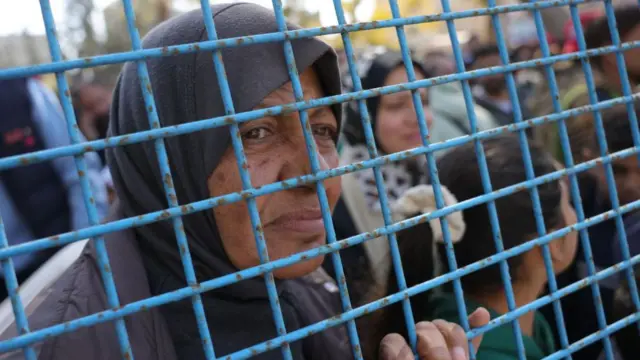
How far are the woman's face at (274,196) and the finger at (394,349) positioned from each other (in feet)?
0.68

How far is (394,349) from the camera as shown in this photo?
100 cm

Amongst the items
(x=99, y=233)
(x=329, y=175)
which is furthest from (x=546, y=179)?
(x=99, y=233)

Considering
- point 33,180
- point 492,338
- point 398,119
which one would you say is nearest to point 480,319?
point 492,338

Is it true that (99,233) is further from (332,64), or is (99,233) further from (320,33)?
(332,64)

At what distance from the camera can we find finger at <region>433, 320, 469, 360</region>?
996mm

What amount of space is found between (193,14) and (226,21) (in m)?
0.09

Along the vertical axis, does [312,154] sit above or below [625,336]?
above

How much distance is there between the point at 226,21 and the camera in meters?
1.22

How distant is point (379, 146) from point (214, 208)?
2.07m

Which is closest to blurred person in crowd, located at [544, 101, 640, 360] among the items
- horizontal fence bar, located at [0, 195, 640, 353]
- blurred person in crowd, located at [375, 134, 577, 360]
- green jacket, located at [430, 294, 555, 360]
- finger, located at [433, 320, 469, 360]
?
blurred person in crowd, located at [375, 134, 577, 360]

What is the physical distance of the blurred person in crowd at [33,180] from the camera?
8.65 ft

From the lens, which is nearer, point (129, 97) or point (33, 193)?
point (129, 97)

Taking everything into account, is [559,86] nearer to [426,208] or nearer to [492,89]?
[492,89]

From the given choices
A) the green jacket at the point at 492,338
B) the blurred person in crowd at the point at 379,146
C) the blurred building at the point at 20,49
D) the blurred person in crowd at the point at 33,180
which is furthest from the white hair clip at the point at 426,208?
the blurred building at the point at 20,49
